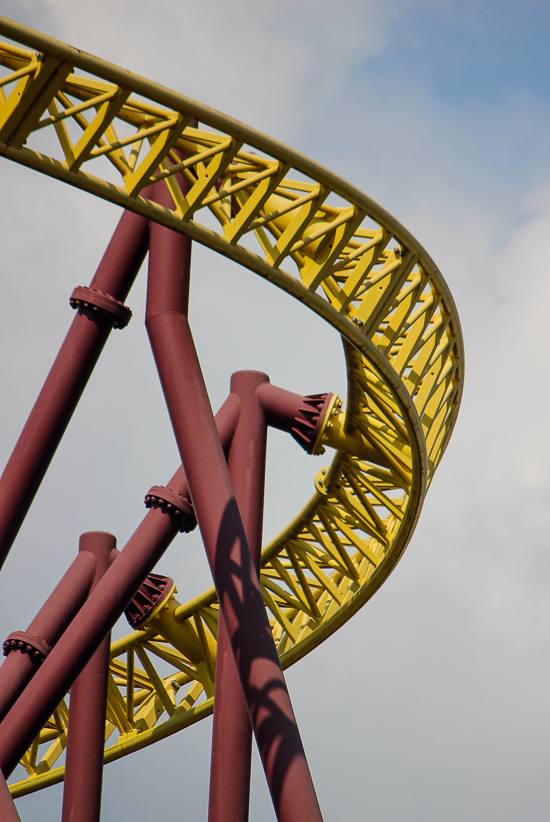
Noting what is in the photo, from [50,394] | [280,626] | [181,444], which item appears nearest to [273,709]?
A: [181,444]

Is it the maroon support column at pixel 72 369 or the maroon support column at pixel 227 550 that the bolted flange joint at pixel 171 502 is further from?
the maroon support column at pixel 227 550

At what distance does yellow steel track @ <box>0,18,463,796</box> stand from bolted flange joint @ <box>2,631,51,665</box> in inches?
140

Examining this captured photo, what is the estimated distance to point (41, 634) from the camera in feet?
39.2

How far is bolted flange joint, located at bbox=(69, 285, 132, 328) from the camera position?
9703 mm

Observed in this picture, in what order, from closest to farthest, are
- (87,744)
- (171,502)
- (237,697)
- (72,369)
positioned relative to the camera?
(237,697)
(72,369)
(171,502)
(87,744)

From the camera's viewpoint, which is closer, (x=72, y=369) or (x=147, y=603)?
(x=72, y=369)

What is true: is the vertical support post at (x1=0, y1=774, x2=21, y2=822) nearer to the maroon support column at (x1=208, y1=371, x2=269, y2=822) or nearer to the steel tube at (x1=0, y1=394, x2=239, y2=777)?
the maroon support column at (x1=208, y1=371, x2=269, y2=822)


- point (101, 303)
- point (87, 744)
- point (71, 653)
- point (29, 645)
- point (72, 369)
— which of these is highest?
point (101, 303)

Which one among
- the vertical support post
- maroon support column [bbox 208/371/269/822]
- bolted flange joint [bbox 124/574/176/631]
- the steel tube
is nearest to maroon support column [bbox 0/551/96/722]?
the steel tube

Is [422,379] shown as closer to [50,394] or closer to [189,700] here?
[50,394]

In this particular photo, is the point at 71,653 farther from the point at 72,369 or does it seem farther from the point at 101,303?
the point at 101,303

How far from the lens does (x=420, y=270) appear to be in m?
9.74

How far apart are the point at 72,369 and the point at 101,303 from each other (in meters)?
0.76

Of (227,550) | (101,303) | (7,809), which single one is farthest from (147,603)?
(7,809)
